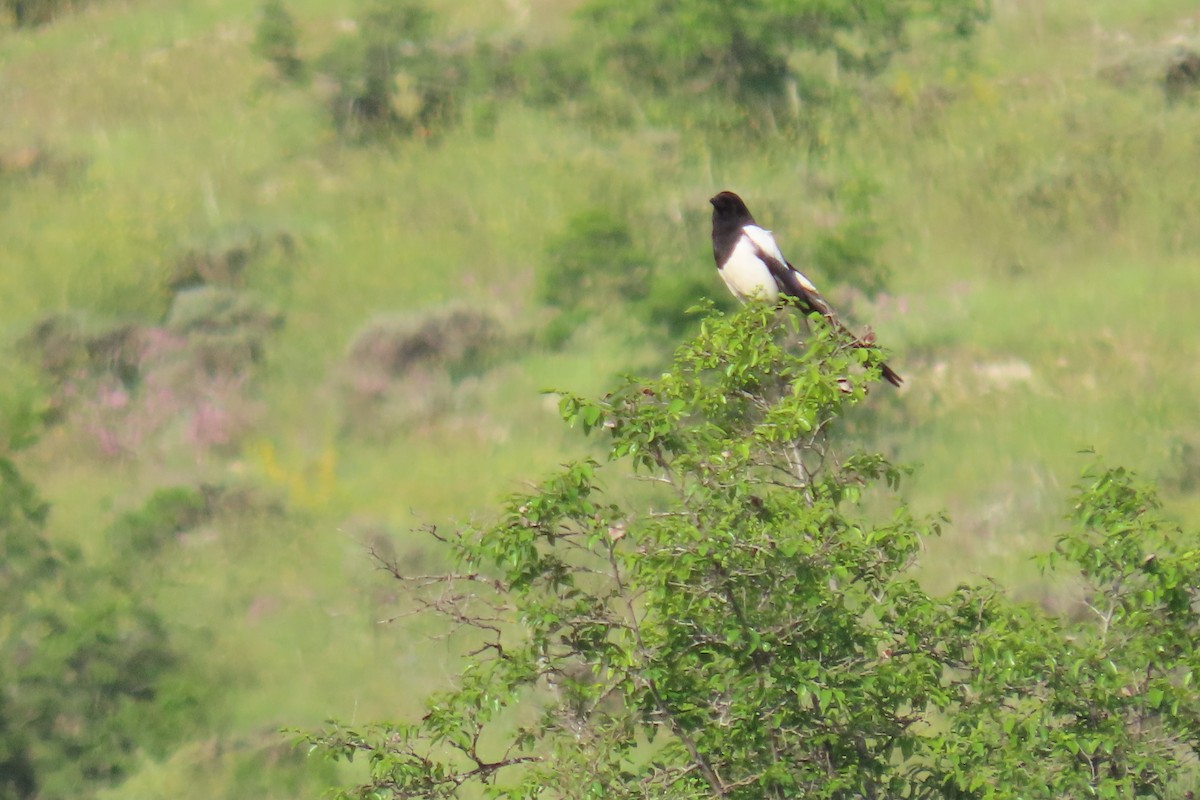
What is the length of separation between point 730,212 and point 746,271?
586 mm

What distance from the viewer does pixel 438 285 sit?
2727 cm

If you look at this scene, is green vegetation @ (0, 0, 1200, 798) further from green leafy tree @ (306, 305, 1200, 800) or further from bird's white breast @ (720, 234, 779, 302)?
green leafy tree @ (306, 305, 1200, 800)

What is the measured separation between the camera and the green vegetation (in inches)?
732

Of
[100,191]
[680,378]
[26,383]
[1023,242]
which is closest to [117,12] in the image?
[100,191]

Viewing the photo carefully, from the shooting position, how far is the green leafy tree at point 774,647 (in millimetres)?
5949

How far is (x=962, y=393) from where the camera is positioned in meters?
22.9

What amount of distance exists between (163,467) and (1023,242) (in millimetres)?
12945

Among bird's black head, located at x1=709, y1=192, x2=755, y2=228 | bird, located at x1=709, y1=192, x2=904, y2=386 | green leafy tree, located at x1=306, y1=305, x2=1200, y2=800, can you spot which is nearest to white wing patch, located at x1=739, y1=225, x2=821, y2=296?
bird, located at x1=709, y1=192, x2=904, y2=386

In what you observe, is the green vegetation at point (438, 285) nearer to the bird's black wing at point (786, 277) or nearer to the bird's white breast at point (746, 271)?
the bird's white breast at point (746, 271)

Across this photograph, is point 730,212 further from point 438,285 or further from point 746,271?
point 438,285

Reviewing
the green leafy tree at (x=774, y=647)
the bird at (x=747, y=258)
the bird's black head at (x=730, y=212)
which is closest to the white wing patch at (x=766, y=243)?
the bird at (x=747, y=258)

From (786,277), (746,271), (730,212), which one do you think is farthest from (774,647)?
(730,212)

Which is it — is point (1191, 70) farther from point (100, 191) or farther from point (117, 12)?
point (117, 12)

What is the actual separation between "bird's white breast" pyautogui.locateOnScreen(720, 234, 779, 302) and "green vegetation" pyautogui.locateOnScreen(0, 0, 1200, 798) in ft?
15.4
